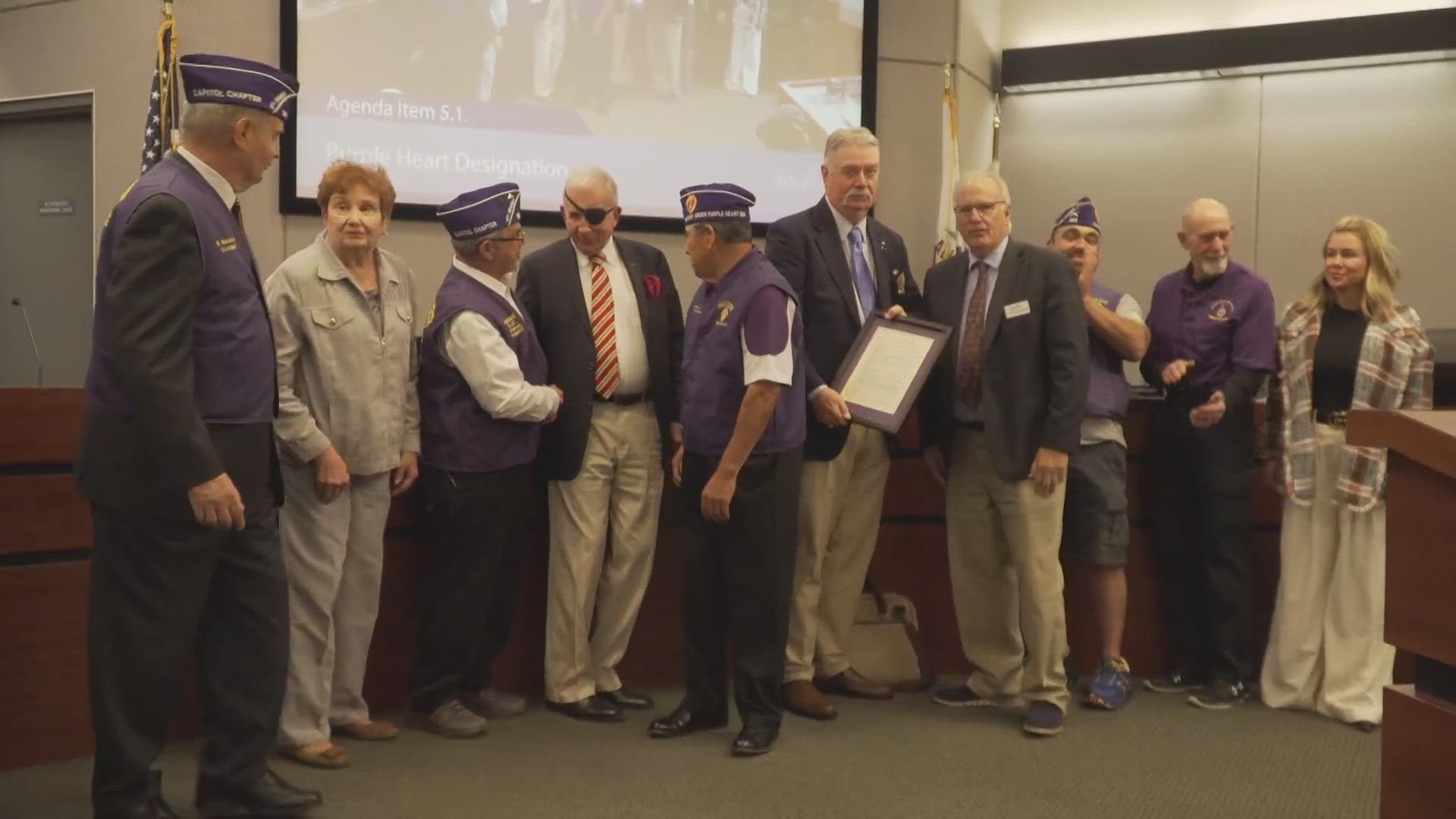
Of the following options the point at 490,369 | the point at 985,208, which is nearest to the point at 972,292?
the point at 985,208

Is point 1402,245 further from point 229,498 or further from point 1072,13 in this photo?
point 229,498

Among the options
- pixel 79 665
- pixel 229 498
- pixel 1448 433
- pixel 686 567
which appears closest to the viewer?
pixel 1448 433

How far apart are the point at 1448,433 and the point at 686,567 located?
89.3 inches

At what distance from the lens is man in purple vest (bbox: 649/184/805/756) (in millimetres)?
3295

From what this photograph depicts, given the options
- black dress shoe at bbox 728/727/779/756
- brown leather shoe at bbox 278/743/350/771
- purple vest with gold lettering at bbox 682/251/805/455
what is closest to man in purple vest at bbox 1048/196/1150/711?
purple vest with gold lettering at bbox 682/251/805/455

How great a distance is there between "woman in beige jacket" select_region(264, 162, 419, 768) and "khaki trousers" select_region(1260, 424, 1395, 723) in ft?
9.07

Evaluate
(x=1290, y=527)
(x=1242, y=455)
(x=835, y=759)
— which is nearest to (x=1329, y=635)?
(x=1290, y=527)

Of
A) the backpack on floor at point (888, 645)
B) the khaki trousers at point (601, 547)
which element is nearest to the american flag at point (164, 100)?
the khaki trousers at point (601, 547)

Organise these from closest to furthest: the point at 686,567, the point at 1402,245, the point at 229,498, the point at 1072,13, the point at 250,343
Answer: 1. the point at 229,498
2. the point at 250,343
3. the point at 686,567
4. the point at 1402,245
5. the point at 1072,13

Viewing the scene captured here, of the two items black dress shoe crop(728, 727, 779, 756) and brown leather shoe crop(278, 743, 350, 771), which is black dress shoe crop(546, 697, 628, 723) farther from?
brown leather shoe crop(278, 743, 350, 771)

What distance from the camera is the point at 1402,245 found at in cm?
612

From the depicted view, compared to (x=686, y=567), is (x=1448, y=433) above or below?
above

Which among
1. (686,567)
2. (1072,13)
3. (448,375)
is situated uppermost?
(1072,13)

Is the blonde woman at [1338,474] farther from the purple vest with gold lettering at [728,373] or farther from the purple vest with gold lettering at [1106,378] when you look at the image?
the purple vest with gold lettering at [728,373]
